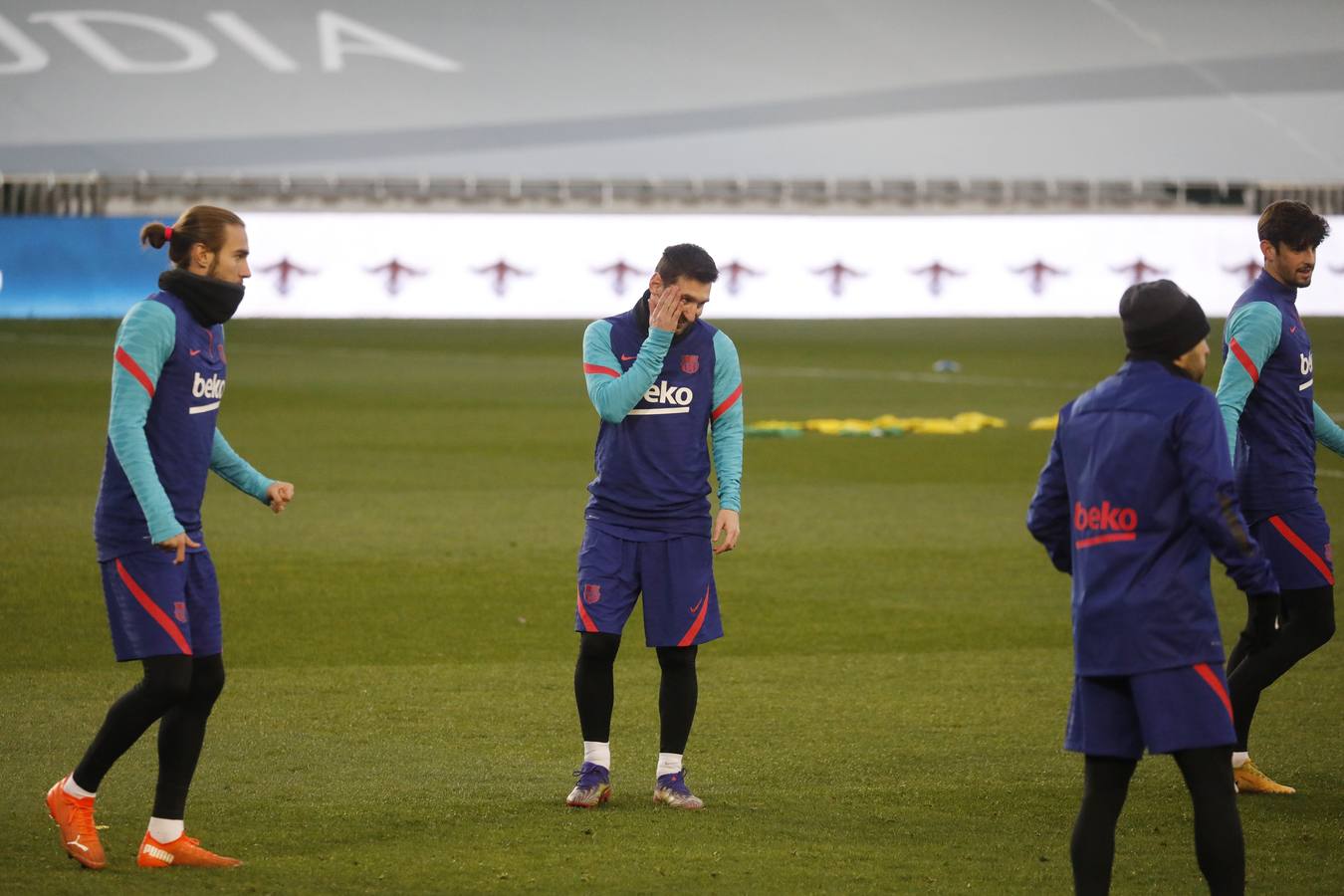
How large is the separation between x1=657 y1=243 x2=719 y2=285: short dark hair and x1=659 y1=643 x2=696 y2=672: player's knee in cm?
124

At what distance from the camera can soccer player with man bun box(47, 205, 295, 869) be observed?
5.38 meters

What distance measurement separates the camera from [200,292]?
5.51m

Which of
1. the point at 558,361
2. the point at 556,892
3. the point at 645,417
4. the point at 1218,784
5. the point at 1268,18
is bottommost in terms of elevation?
the point at 556,892

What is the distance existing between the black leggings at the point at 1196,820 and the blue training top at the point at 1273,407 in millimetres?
1969

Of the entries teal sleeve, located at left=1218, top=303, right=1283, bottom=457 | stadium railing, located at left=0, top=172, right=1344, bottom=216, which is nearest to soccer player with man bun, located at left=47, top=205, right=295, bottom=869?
teal sleeve, located at left=1218, top=303, right=1283, bottom=457

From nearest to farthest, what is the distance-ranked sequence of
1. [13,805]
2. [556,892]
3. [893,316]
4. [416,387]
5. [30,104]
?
[556,892]
[13,805]
[416,387]
[893,316]
[30,104]

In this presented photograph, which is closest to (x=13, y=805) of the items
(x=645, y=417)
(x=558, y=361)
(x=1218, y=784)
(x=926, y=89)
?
(x=645, y=417)

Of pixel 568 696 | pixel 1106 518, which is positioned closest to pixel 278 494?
pixel 1106 518

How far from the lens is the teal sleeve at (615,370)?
20.4ft

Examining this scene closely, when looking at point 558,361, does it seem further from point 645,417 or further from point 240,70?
point 240,70

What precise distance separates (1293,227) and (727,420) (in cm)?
201

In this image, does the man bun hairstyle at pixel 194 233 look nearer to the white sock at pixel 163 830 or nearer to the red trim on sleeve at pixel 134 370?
the red trim on sleeve at pixel 134 370

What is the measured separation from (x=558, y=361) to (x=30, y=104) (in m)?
25.1

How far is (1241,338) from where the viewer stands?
251 inches
